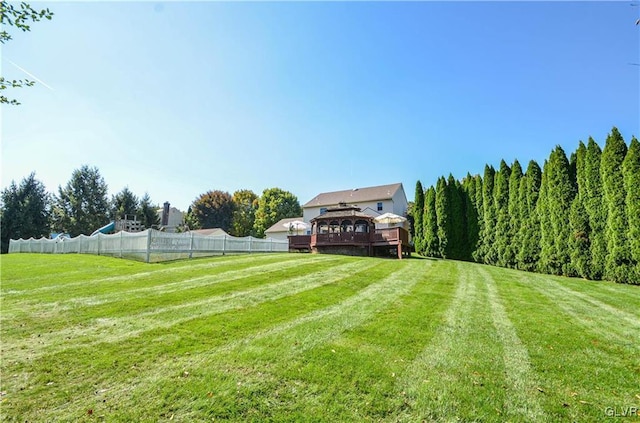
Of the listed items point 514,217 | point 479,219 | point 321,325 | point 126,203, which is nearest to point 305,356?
point 321,325

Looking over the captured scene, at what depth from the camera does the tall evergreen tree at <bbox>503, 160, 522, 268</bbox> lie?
15930mm

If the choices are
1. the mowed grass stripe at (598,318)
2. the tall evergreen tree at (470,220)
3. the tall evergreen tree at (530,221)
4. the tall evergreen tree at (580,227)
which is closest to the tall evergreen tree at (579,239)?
the tall evergreen tree at (580,227)

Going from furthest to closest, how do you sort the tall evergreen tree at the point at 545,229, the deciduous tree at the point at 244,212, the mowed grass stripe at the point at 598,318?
the deciduous tree at the point at 244,212 → the tall evergreen tree at the point at 545,229 → the mowed grass stripe at the point at 598,318

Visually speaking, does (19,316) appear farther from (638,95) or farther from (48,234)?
(48,234)

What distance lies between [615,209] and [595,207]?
93 cm

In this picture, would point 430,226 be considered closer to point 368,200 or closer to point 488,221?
point 488,221

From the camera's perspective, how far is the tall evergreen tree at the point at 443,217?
20750 millimetres

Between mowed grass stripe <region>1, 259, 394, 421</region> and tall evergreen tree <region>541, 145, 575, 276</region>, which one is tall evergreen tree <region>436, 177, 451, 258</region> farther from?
mowed grass stripe <region>1, 259, 394, 421</region>

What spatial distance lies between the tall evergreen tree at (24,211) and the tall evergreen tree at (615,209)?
52607 mm

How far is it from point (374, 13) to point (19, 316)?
11.0 meters

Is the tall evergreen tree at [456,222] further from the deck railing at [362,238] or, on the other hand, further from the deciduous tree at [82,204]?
the deciduous tree at [82,204]

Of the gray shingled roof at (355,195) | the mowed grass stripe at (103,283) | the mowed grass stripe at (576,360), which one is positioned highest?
the gray shingled roof at (355,195)

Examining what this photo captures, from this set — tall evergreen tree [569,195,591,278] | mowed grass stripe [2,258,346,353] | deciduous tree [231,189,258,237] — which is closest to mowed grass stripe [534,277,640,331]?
tall evergreen tree [569,195,591,278]

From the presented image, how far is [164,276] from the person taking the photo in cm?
891
